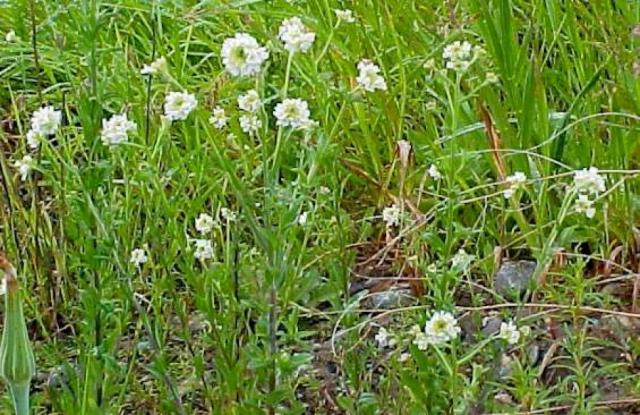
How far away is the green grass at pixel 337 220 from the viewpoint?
4.89 ft

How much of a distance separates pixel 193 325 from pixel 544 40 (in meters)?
0.84

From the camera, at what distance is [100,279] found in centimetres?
159

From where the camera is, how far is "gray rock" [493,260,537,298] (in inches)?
74.8

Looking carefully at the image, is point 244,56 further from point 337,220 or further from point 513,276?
point 513,276

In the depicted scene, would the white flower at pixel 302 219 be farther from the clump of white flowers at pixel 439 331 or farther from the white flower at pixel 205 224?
the clump of white flowers at pixel 439 331

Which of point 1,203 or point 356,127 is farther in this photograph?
point 356,127

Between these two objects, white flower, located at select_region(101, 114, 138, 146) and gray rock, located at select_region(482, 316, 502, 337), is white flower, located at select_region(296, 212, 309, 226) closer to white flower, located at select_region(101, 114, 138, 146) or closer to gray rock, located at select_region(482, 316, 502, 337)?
white flower, located at select_region(101, 114, 138, 146)

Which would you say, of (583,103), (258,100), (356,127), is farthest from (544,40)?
(258,100)

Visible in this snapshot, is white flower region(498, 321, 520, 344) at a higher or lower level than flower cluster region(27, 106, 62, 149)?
lower

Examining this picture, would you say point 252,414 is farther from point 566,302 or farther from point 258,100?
point 566,302

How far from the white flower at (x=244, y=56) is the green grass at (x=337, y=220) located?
5 cm

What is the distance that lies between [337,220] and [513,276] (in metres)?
0.44

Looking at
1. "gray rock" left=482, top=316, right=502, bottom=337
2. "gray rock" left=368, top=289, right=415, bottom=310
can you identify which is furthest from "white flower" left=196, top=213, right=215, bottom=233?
"gray rock" left=482, top=316, right=502, bottom=337

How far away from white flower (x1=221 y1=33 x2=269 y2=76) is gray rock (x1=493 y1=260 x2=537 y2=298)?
689 millimetres
